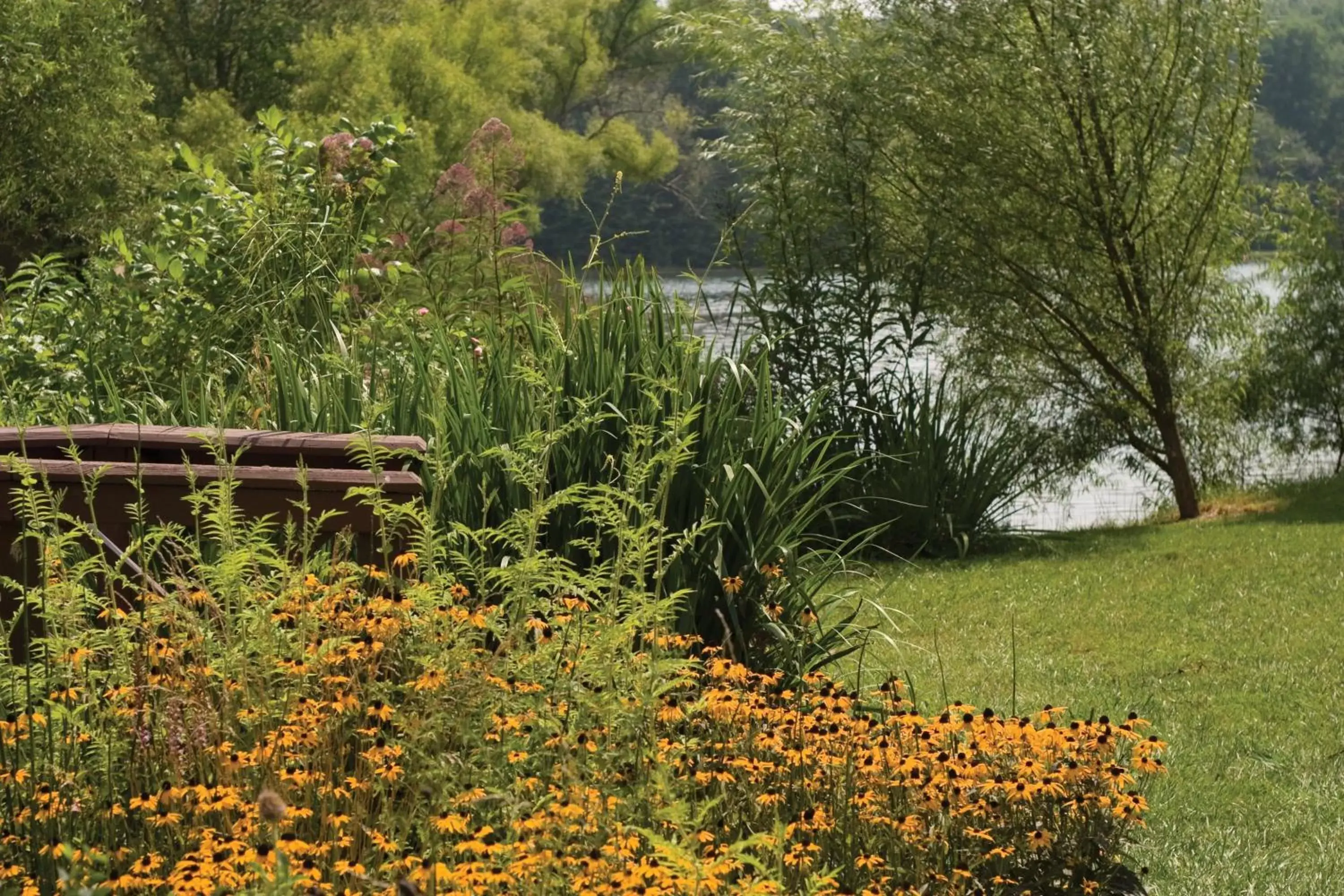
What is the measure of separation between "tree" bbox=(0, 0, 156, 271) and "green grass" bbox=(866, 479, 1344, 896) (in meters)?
13.7

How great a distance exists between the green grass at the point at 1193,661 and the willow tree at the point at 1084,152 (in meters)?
3.10

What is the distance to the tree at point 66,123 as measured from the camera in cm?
1852

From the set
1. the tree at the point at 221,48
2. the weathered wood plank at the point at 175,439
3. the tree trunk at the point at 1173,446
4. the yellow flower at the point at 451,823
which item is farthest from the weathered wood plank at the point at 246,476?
the tree at the point at 221,48

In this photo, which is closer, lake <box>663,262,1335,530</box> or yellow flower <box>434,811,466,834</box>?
yellow flower <box>434,811,466,834</box>

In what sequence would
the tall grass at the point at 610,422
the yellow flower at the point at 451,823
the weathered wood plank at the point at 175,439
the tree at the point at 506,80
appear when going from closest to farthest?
the yellow flower at the point at 451,823 → the weathered wood plank at the point at 175,439 → the tall grass at the point at 610,422 → the tree at the point at 506,80

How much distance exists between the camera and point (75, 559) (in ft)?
12.4

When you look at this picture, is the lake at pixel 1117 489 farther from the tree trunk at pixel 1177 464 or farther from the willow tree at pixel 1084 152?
the willow tree at pixel 1084 152

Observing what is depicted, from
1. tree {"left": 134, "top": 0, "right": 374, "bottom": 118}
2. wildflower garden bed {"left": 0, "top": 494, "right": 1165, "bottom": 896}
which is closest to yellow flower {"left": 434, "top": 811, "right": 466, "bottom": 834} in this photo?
wildflower garden bed {"left": 0, "top": 494, "right": 1165, "bottom": 896}

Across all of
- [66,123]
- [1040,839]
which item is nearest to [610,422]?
[1040,839]

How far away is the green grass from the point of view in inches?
171

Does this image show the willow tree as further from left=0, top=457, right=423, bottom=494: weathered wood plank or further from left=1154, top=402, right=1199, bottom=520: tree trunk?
left=0, top=457, right=423, bottom=494: weathered wood plank

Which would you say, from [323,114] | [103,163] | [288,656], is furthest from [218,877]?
[323,114]

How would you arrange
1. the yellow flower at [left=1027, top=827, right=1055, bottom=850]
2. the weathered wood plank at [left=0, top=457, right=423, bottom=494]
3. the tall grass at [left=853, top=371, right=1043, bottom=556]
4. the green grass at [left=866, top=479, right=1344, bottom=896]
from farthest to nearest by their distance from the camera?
the tall grass at [left=853, top=371, right=1043, bottom=556], the green grass at [left=866, top=479, right=1344, bottom=896], the weathered wood plank at [left=0, top=457, right=423, bottom=494], the yellow flower at [left=1027, top=827, right=1055, bottom=850]

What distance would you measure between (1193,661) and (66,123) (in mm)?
16943
